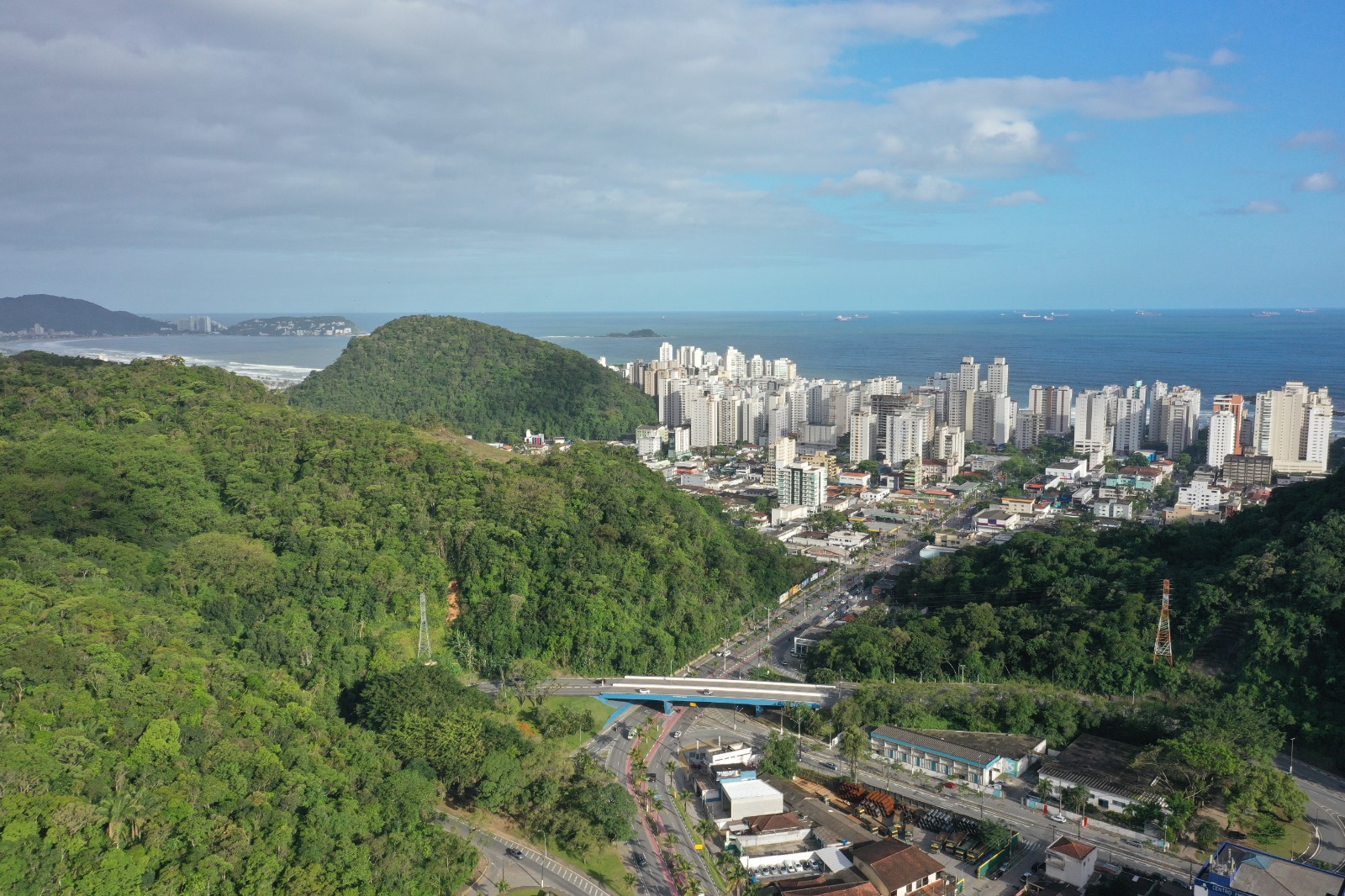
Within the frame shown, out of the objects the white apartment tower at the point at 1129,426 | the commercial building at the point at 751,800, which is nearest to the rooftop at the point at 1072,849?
the commercial building at the point at 751,800

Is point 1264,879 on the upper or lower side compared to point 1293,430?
lower

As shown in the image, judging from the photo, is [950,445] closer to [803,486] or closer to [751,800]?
[803,486]

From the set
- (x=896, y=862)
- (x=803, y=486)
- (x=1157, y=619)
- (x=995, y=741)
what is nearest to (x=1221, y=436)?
(x=803, y=486)

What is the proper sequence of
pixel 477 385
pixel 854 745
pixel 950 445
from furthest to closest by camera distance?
pixel 477 385 → pixel 950 445 → pixel 854 745

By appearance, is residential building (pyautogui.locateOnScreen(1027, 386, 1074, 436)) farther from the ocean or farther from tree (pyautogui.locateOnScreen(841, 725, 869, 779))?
tree (pyautogui.locateOnScreen(841, 725, 869, 779))

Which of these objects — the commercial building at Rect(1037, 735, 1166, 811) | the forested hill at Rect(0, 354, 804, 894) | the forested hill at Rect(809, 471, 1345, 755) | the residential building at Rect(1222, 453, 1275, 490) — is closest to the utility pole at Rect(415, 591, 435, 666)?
the forested hill at Rect(0, 354, 804, 894)

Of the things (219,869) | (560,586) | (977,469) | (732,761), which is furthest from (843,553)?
(219,869)

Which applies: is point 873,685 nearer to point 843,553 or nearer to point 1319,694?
point 1319,694
